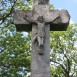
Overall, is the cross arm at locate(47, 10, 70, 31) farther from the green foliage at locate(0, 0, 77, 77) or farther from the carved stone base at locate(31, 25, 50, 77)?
the green foliage at locate(0, 0, 77, 77)

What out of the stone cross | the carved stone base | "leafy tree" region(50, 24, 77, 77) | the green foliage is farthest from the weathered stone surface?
"leafy tree" region(50, 24, 77, 77)

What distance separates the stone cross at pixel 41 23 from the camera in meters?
8.90

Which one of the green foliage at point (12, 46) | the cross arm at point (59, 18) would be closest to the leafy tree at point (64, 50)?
the green foliage at point (12, 46)

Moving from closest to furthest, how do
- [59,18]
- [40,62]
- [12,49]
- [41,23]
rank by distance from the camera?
1. [40,62]
2. [41,23]
3. [59,18]
4. [12,49]

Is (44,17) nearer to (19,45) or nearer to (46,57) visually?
(46,57)

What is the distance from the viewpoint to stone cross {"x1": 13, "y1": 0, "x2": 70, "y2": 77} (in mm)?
8898

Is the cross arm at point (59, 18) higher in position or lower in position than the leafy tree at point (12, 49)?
higher

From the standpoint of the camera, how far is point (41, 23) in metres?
9.28

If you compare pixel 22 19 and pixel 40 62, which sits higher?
pixel 22 19

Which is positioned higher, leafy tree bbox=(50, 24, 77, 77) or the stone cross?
the stone cross

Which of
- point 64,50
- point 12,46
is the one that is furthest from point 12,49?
point 64,50

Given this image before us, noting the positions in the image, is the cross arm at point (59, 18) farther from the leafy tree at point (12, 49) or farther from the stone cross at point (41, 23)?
the leafy tree at point (12, 49)

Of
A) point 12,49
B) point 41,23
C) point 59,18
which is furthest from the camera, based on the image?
point 12,49

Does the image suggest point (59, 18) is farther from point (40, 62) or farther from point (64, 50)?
point (64, 50)
